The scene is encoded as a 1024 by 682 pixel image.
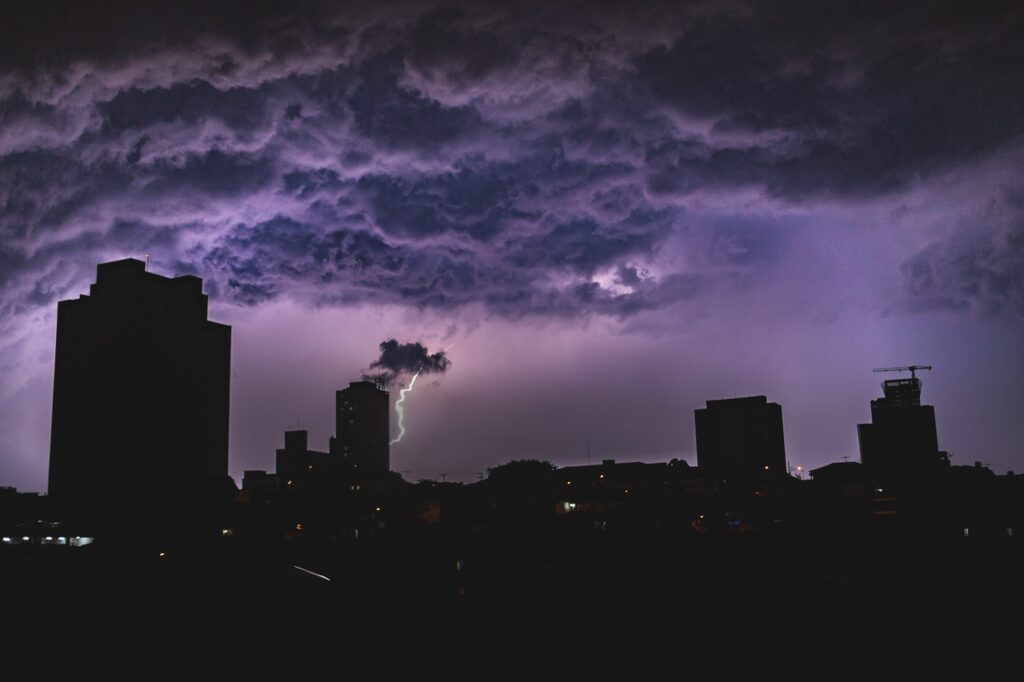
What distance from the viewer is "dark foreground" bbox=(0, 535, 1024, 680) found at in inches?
304

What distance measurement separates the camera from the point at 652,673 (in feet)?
46.2

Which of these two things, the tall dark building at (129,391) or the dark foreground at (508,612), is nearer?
the dark foreground at (508,612)

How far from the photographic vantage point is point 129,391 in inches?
5315

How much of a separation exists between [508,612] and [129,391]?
133 m

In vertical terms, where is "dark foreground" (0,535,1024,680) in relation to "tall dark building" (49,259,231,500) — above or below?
below

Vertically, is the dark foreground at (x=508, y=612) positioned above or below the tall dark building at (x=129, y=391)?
below

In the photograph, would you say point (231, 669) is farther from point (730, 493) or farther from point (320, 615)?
point (730, 493)

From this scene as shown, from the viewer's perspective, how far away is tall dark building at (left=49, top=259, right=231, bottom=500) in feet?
428

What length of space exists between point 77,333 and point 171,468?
3108 cm

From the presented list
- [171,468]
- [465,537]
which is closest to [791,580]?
[465,537]

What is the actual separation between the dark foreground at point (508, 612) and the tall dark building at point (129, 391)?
351 ft

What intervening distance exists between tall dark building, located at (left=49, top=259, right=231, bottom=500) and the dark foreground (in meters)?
107

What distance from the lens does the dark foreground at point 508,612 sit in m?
7.73

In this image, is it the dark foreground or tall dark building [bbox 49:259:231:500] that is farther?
tall dark building [bbox 49:259:231:500]
